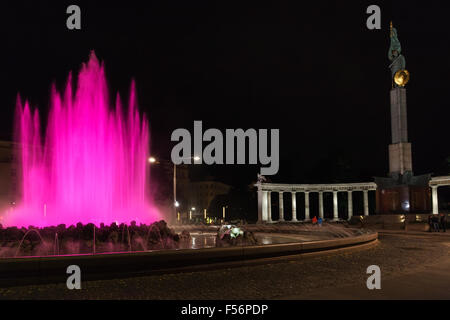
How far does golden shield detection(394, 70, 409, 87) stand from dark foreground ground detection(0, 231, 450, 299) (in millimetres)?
40049

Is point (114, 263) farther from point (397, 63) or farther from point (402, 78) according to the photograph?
point (397, 63)

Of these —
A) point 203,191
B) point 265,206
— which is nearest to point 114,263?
point 265,206

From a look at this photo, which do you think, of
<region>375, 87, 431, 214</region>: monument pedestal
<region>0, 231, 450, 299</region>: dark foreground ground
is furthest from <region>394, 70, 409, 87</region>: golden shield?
<region>0, 231, 450, 299</region>: dark foreground ground

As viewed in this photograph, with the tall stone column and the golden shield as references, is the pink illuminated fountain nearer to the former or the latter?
the golden shield

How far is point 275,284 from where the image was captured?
35.1ft

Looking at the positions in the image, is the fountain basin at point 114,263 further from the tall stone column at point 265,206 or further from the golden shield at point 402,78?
the tall stone column at point 265,206

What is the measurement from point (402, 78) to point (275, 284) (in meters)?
45.7

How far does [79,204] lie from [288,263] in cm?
1254

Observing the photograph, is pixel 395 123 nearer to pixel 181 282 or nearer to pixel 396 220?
pixel 396 220

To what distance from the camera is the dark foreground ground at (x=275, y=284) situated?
373 inches

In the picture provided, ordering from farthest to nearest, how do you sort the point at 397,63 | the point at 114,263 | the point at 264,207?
1. the point at 264,207
2. the point at 397,63
3. the point at 114,263

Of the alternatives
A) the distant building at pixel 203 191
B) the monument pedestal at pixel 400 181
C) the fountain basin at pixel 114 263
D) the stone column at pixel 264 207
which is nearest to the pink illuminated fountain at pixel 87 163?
the fountain basin at pixel 114 263
